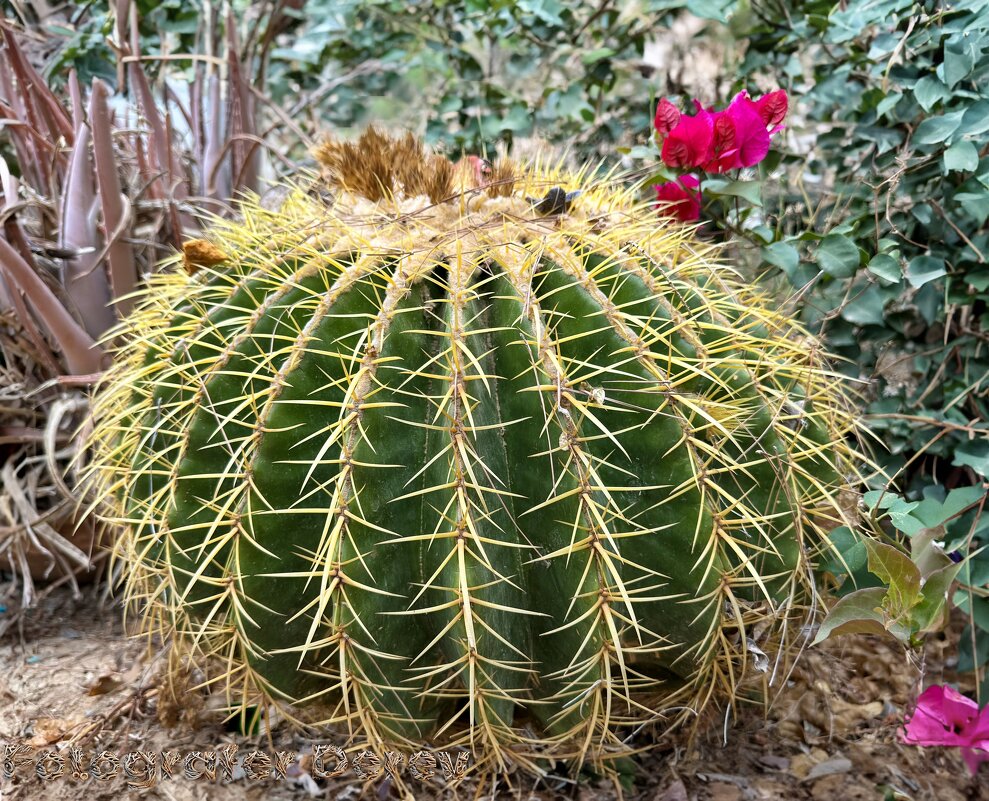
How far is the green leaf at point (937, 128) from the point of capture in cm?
165

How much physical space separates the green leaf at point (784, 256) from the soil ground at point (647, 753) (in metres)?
0.74

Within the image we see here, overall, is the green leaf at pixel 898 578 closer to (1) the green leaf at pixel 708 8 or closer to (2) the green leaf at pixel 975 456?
(2) the green leaf at pixel 975 456

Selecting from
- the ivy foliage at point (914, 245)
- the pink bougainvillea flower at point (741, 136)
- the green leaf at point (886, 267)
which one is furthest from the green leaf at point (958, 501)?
the pink bougainvillea flower at point (741, 136)

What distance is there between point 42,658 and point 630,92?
239 cm

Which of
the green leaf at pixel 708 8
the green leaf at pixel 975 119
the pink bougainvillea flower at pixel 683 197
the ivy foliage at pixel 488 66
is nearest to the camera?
the green leaf at pixel 975 119

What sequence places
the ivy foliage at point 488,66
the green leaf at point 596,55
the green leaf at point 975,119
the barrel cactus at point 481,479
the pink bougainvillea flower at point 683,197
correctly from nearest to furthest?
the barrel cactus at point 481,479 → the green leaf at point 975,119 → the pink bougainvillea flower at point 683,197 → the green leaf at point 596,55 → the ivy foliage at point 488,66

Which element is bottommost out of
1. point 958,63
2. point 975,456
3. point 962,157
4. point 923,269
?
point 975,456

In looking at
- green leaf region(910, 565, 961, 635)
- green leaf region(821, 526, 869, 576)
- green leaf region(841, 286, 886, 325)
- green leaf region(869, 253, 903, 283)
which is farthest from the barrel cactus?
green leaf region(841, 286, 886, 325)

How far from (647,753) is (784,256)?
38.8 inches

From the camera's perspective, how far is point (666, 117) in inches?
64.3

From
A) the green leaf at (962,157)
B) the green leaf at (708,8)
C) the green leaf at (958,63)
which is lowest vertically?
the green leaf at (962,157)

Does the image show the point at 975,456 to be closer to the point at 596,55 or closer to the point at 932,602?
the point at 932,602

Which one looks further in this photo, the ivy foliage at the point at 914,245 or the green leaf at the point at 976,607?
the ivy foliage at the point at 914,245

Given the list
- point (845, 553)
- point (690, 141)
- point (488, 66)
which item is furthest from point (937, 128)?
point (488, 66)
